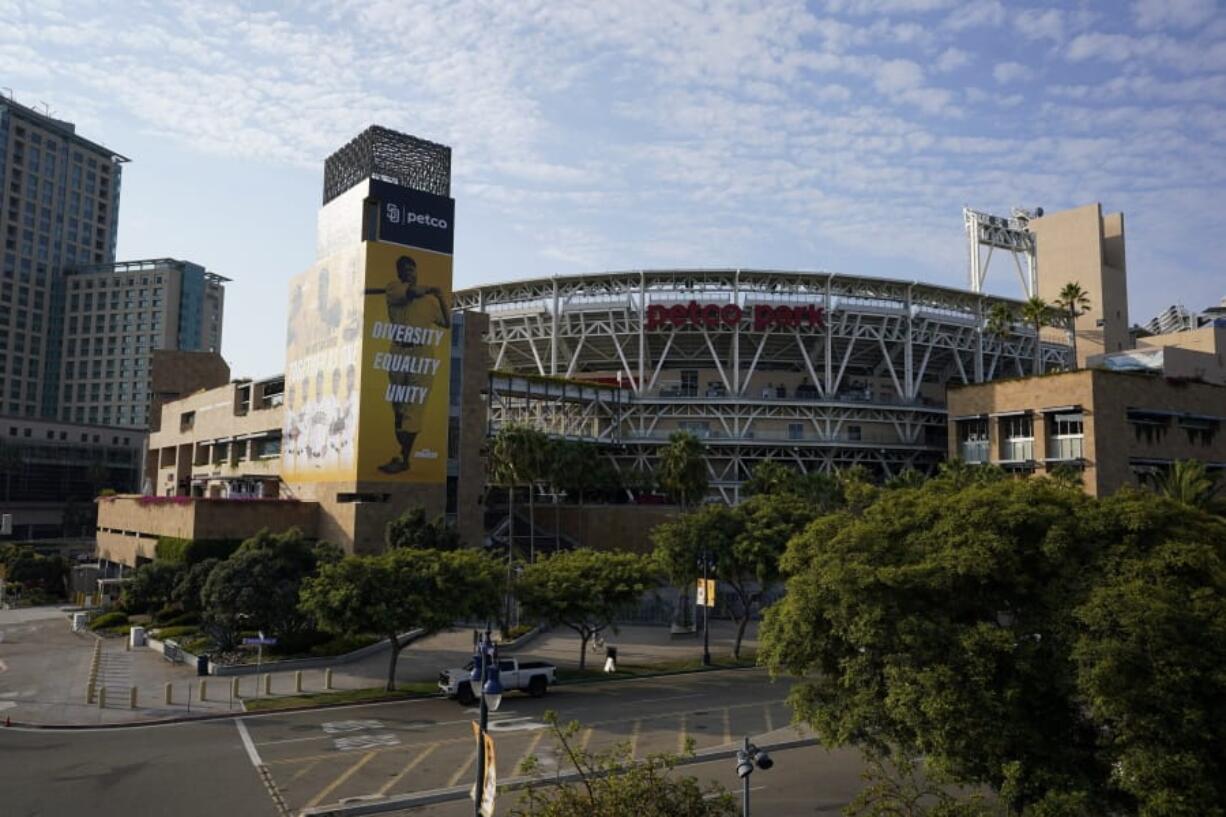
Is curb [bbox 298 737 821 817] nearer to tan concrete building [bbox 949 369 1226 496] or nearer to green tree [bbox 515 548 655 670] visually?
green tree [bbox 515 548 655 670]

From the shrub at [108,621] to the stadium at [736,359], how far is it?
129ft

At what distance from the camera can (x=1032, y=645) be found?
62.3ft

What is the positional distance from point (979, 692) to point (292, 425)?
2667 inches

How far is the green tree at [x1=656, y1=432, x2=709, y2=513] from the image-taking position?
227 feet

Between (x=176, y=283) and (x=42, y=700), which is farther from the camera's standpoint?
(x=176, y=283)

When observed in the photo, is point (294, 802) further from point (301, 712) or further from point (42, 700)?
point (42, 700)

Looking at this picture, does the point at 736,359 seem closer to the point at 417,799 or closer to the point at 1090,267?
the point at 1090,267

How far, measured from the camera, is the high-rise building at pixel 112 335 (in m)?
173

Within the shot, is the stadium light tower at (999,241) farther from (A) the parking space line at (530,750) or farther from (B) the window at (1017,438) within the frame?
(A) the parking space line at (530,750)

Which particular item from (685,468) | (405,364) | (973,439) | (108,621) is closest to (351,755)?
(108,621)

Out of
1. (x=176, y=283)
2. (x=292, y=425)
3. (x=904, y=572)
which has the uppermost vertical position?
(x=176, y=283)

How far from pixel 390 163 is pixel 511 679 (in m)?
47.1

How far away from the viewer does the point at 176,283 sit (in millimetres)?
176375

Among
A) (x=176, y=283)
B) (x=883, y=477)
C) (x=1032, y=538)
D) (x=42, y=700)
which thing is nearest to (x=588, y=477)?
(x=883, y=477)
